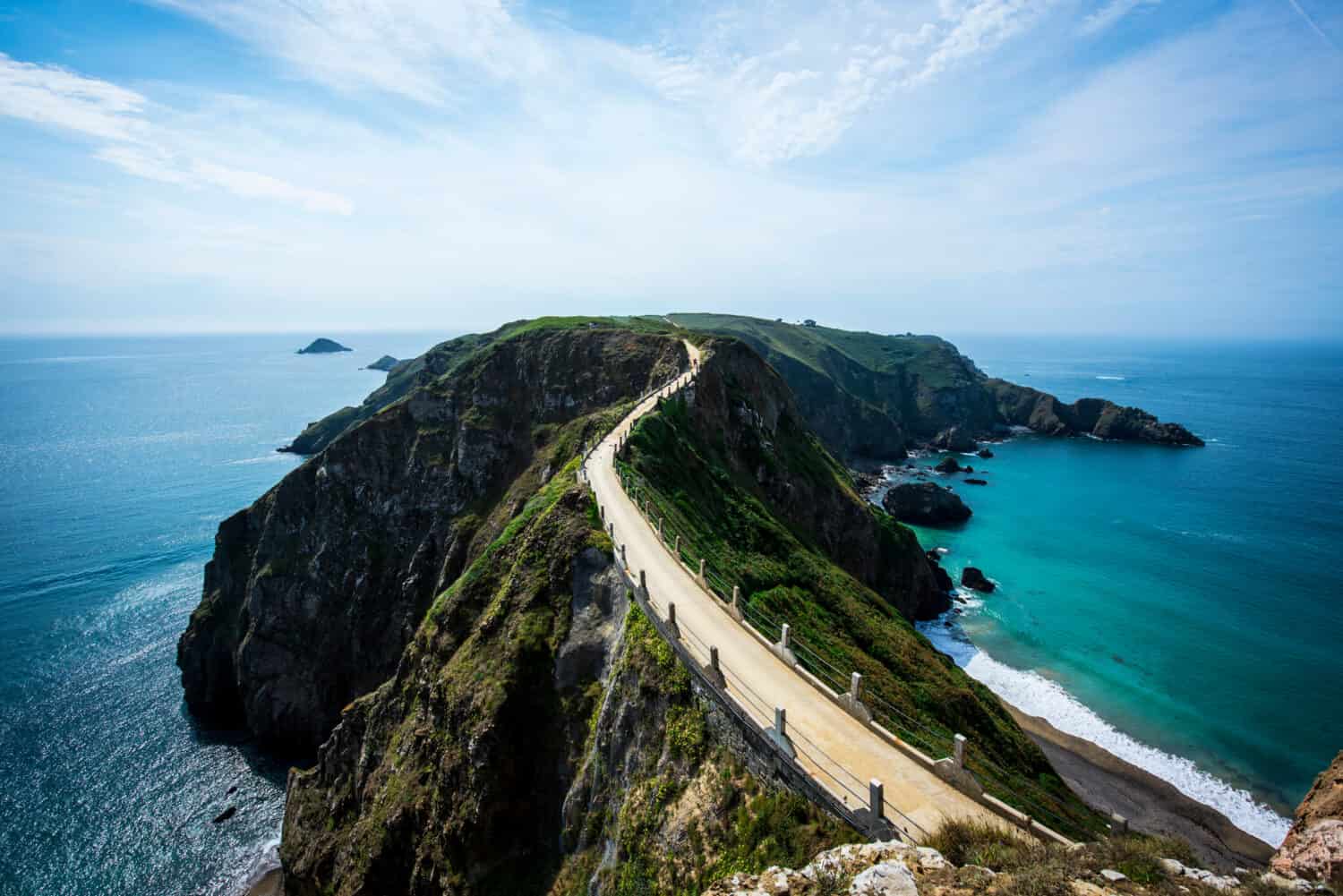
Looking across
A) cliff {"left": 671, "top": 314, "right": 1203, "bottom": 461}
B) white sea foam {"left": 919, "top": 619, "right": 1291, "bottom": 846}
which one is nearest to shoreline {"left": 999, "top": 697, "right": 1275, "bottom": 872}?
white sea foam {"left": 919, "top": 619, "right": 1291, "bottom": 846}

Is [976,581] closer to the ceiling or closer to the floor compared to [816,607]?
closer to the floor

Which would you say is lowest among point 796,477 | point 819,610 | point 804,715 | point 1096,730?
point 1096,730

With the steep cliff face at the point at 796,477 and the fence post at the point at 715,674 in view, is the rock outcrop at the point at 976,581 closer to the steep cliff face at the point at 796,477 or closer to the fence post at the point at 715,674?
the steep cliff face at the point at 796,477

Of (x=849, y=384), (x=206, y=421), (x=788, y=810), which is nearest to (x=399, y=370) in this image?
(x=206, y=421)

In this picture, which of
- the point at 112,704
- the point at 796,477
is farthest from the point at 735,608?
the point at 112,704

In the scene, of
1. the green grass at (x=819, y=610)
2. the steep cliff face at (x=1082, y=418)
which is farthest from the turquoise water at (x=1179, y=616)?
the green grass at (x=819, y=610)

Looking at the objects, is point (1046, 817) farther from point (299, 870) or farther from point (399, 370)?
point (399, 370)

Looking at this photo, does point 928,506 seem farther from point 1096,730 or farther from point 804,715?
point 804,715
